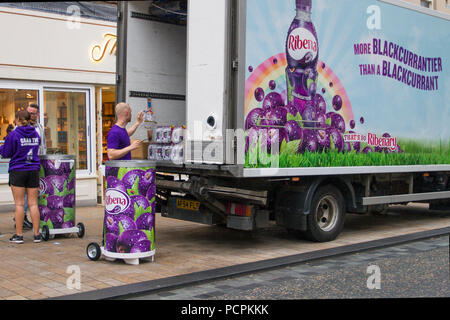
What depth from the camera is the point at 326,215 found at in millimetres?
8289

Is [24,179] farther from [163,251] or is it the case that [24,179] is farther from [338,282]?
[338,282]

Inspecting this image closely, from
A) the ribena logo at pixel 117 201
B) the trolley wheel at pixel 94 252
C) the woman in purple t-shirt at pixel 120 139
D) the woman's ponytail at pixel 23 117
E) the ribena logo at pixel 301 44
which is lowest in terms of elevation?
the trolley wheel at pixel 94 252

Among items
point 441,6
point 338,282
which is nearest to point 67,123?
point 338,282

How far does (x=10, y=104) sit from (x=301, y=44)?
6.30 meters

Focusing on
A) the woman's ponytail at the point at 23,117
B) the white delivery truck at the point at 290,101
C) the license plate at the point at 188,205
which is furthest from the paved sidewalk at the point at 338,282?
the woman's ponytail at the point at 23,117

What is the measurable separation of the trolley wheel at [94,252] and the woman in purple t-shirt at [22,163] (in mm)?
1495

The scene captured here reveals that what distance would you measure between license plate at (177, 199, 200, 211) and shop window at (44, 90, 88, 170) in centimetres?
499

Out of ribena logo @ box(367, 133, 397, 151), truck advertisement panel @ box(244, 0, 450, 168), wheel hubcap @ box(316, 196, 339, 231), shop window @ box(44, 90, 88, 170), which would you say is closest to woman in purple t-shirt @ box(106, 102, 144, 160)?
truck advertisement panel @ box(244, 0, 450, 168)

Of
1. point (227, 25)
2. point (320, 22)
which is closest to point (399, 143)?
point (320, 22)

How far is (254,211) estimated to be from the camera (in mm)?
7324

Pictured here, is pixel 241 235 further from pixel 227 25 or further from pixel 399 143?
pixel 227 25

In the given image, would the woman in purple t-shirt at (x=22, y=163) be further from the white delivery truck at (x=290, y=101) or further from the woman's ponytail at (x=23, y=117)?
the white delivery truck at (x=290, y=101)

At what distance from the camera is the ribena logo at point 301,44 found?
7438 mm
